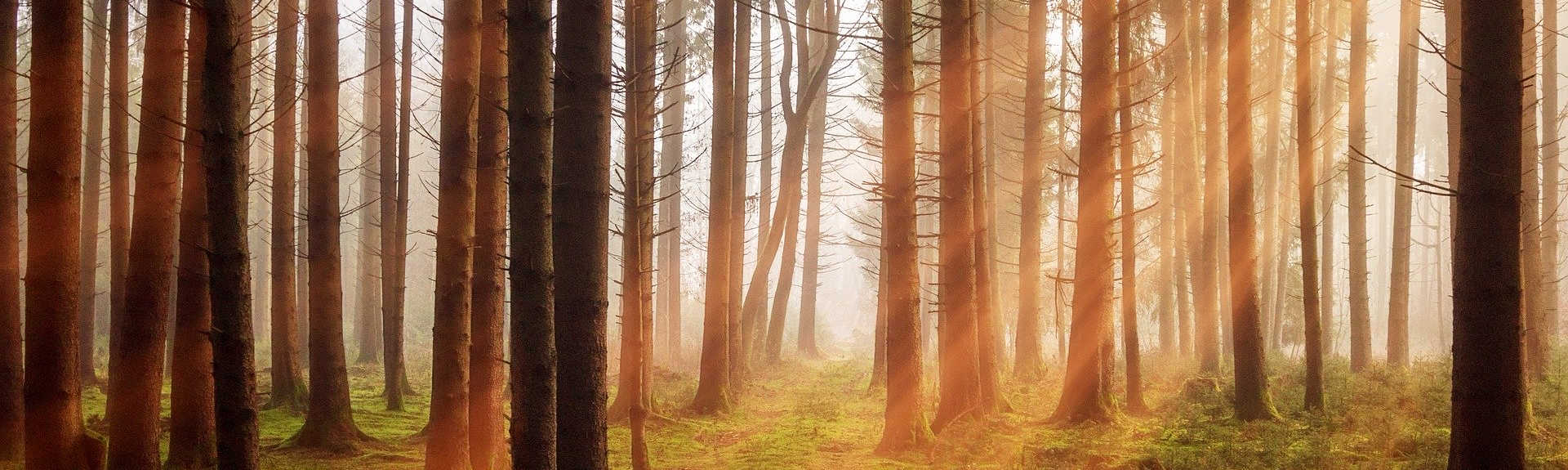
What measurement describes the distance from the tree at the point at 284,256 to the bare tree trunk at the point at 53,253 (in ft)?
13.3

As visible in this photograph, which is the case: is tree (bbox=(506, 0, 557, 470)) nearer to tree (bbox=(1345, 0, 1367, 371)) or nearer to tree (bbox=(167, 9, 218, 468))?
tree (bbox=(167, 9, 218, 468))

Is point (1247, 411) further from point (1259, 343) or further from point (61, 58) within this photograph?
point (61, 58)

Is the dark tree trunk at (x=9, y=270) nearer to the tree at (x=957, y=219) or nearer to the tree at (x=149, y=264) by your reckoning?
the tree at (x=149, y=264)

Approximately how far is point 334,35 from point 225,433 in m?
7.36

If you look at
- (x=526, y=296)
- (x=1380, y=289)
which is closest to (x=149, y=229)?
(x=526, y=296)

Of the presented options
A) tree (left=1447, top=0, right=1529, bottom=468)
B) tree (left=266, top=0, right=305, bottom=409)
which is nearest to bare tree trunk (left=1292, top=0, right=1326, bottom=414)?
tree (left=1447, top=0, right=1529, bottom=468)

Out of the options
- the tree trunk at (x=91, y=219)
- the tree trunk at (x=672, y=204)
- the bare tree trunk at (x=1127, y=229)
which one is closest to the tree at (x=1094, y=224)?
the bare tree trunk at (x=1127, y=229)

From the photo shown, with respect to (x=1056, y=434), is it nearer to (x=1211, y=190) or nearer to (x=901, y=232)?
(x=901, y=232)

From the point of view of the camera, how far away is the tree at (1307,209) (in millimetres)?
12203

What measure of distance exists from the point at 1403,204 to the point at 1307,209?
8990 mm

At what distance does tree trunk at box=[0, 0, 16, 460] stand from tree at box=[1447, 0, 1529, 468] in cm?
1252

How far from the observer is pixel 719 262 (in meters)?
13.8

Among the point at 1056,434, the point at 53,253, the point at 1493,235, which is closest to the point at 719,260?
the point at 1056,434

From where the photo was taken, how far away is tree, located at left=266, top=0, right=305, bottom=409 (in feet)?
40.1
